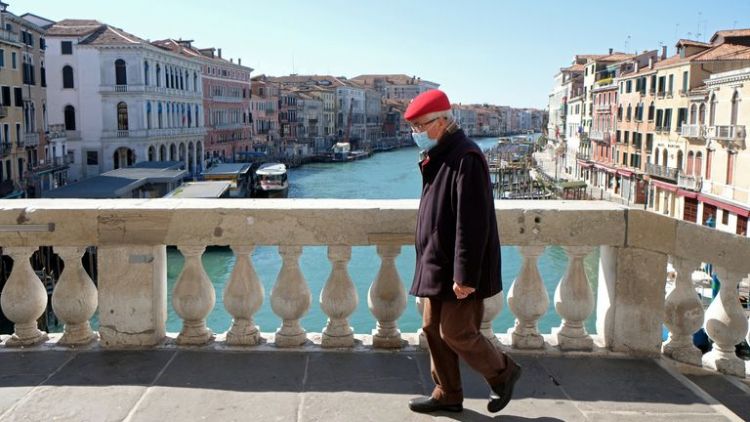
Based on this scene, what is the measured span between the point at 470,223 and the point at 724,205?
2795 cm

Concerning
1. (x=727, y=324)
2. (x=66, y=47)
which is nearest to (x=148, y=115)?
(x=66, y=47)

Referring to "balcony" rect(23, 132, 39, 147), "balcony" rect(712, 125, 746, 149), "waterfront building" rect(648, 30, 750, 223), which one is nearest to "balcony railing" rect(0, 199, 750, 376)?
"balcony" rect(712, 125, 746, 149)

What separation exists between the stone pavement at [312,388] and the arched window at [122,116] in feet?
140

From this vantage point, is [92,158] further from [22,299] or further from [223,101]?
[22,299]

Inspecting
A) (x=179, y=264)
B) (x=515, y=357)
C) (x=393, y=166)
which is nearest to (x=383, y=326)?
(x=515, y=357)

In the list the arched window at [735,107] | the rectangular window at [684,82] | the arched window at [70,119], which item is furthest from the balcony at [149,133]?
the arched window at [735,107]

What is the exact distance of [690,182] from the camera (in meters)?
30.8

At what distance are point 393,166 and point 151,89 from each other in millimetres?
36116

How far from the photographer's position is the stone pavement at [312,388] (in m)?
2.51

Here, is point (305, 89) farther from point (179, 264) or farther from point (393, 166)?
point (179, 264)

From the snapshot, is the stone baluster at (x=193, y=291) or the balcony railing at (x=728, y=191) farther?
the balcony railing at (x=728, y=191)

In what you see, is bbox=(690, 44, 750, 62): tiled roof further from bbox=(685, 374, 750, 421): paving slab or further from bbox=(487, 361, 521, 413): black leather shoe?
bbox=(487, 361, 521, 413): black leather shoe

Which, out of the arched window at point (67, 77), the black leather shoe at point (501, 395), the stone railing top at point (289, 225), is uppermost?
the arched window at point (67, 77)

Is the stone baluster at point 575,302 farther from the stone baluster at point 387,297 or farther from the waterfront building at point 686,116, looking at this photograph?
the waterfront building at point 686,116
